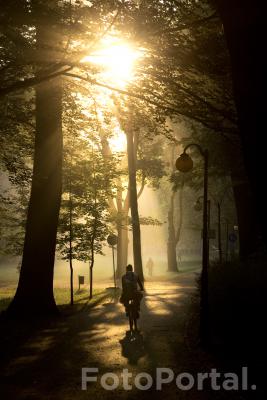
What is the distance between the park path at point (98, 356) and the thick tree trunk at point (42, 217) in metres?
1.24

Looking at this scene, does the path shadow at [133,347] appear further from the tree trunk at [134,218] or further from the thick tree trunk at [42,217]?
the tree trunk at [134,218]

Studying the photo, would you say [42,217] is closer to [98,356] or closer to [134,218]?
[98,356]

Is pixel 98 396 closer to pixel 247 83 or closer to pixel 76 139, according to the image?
pixel 247 83

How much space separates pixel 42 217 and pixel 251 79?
12.3 meters

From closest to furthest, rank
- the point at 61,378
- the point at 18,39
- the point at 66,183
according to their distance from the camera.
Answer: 1. the point at 61,378
2. the point at 18,39
3. the point at 66,183

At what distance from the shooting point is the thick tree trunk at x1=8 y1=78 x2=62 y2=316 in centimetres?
1561

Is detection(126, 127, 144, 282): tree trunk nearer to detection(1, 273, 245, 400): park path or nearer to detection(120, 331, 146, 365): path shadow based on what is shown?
detection(1, 273, 245, 400): park path

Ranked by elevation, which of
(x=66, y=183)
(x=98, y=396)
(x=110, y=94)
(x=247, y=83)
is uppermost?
(x=110, y=94)

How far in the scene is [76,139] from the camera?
21.5 m

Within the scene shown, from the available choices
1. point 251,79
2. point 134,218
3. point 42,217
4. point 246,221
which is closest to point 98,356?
point 42,217

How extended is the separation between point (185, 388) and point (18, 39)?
8.38 meters

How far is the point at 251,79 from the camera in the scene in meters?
4.94

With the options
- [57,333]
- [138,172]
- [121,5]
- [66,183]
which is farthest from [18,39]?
[138,172]

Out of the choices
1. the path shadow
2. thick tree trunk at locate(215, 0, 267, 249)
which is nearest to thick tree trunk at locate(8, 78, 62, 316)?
the path shadow
